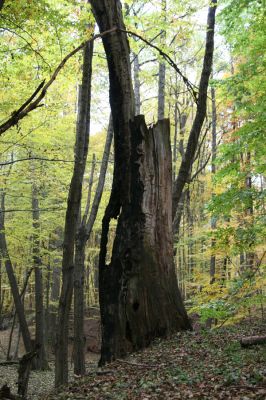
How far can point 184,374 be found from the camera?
165 inches

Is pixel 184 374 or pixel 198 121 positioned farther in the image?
pixel 198 121

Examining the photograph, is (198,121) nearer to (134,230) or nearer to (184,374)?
(134,230)

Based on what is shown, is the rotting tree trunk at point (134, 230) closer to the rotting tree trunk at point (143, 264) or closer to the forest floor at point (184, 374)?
the rotting tree trunk at point (143, 264)

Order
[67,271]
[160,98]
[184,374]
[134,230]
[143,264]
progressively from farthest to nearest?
1. [160,98]
2. [67,271]
3. [134,230]
4. [143,264]
5. [184,374]

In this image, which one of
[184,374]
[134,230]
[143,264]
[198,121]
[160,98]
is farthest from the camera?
[160,98]

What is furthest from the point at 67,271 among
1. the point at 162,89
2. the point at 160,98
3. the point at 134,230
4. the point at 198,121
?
the point at 162,89

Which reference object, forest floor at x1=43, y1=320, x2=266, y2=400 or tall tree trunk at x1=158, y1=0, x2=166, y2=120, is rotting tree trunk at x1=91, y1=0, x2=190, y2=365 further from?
tall tree trunk at x1=158, y1=0, x2=166, y2=120

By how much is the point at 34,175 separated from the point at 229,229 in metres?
7.09

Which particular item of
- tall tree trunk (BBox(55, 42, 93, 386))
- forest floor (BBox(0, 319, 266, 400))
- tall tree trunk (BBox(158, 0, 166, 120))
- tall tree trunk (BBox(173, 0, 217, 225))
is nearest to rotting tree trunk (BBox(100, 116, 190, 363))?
forest floor (BBox(0, 319, 266, 400))

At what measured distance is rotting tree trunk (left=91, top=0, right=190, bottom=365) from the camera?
593 centimetres

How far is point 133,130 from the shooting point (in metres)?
6.43

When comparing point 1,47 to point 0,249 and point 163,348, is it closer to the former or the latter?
point 163,348

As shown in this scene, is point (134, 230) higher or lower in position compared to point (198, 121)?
lower

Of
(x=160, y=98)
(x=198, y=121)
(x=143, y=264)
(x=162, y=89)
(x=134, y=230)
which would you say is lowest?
(x=143, y=264)
